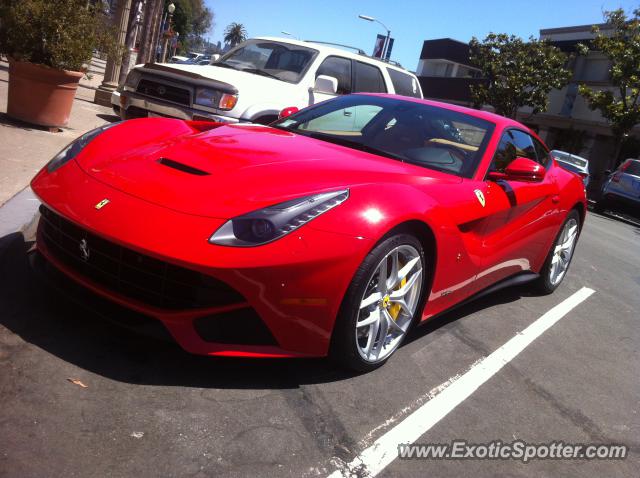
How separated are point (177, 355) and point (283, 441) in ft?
2.50

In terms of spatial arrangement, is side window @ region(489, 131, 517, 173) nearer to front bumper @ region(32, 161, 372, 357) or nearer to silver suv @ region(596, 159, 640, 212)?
front bumper @ region(32, 161, 372, 357)

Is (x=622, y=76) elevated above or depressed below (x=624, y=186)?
above

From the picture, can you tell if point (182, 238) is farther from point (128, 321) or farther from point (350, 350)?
point (350, 350)

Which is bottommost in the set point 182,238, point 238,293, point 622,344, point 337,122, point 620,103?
point 622,344

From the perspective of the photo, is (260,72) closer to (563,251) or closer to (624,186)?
(563,251)

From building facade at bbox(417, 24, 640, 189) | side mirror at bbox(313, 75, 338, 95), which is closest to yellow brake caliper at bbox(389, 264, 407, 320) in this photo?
side mirror at bbox(313, 75, 338, 95)

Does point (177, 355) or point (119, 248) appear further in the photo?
point (177, 355)

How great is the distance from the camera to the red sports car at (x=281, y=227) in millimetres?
2707

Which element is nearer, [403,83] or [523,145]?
[523,145]

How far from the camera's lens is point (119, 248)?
2.76 meters

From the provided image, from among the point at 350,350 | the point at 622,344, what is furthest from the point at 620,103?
the point at 350,350

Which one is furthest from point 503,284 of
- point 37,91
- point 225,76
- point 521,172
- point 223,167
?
point 37,91

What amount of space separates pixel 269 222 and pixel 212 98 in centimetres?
503

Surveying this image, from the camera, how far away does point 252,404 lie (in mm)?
2777
